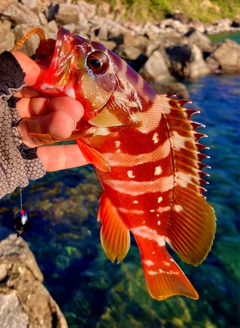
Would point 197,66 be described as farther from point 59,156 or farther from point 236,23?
point 236,23

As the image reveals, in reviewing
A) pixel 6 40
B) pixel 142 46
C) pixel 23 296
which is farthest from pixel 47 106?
pixel 142 46

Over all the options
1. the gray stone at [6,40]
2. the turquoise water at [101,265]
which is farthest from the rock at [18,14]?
the turquoise water at [101,265]

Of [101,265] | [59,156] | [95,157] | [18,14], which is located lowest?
[18,14]

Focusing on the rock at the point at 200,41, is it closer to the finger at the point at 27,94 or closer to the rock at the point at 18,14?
the rock at the point at 18,14

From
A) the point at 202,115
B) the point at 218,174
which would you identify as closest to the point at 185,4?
the point at 202,115

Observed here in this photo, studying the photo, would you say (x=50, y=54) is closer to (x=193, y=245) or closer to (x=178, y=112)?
(x=178, y=112)
